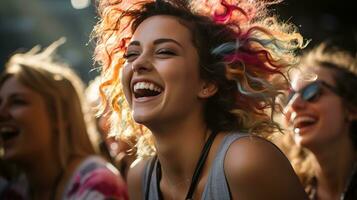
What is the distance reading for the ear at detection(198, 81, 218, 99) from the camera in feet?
9.55

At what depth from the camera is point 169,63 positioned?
277 centimetres

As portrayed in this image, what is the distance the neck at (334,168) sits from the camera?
3803 mm

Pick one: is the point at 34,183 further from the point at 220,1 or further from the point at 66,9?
the point at 66,9

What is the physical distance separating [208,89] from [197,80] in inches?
3.5

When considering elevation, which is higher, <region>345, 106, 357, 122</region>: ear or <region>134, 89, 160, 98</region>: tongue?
<region>134, 89, 160, 98</region>: tongue

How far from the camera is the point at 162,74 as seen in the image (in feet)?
9.00

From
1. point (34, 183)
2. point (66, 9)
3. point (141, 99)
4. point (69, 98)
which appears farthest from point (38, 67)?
point (66, 9)

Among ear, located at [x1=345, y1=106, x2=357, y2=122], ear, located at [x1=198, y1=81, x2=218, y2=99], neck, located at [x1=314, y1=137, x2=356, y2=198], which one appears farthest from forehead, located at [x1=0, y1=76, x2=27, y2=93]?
ear, located at [x1=345, y1=106, x2=357, y2=122]

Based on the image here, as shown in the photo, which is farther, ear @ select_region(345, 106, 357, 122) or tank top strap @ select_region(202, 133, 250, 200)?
ear @ select_region(345, 106, 357, 122)

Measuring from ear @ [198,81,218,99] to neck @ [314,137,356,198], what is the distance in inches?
47.2

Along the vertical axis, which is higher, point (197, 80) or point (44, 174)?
point (197, 80)

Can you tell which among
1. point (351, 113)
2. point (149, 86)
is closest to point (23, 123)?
point (149, 86)

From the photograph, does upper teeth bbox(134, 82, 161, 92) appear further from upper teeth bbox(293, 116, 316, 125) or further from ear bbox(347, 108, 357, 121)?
ear bbox(347, 108, 357, 121)

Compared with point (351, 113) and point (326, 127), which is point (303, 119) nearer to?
point (326, 127)
